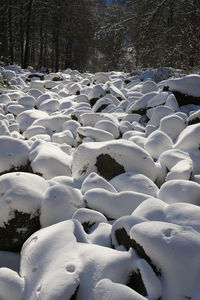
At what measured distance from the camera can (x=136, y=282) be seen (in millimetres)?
1922

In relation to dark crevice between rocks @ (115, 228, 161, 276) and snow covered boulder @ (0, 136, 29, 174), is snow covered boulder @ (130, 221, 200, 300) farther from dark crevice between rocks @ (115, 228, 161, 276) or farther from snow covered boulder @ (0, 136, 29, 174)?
snow covered boulder @ (0, 136, 29, 174)

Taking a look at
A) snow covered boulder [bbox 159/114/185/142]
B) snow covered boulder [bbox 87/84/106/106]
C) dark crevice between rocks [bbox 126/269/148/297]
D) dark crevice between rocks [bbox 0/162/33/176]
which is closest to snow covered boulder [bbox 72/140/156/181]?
dark crevice between rocks [bbox 0/162/33/176]

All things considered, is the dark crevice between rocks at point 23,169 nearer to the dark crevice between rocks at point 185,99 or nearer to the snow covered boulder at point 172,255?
the snow covered boulder at point 172,255

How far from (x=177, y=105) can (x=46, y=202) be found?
134 inches

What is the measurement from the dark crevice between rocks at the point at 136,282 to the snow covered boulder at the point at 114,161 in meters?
1.63

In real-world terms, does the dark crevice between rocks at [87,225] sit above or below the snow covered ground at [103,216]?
below

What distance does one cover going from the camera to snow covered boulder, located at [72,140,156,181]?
3508 mm

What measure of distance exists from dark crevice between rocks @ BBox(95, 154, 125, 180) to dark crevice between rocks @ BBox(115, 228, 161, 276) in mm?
1241

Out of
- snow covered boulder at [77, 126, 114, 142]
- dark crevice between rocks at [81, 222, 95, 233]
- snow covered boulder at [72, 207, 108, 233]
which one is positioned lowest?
dark crevice between rocks at [81, 222, 95, 233]

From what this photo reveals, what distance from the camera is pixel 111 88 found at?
7.45 meters

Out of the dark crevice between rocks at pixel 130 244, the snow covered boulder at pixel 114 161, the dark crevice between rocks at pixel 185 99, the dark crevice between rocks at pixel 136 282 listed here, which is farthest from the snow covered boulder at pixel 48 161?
the dark crevice between rocks at pixel 185 99

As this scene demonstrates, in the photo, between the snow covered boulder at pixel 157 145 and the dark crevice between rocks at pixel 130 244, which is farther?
the snow covered boulder at pixel 157 145

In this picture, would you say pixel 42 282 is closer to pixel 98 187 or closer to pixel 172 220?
pixel 172 220

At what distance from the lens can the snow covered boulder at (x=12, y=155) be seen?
12.3ft
